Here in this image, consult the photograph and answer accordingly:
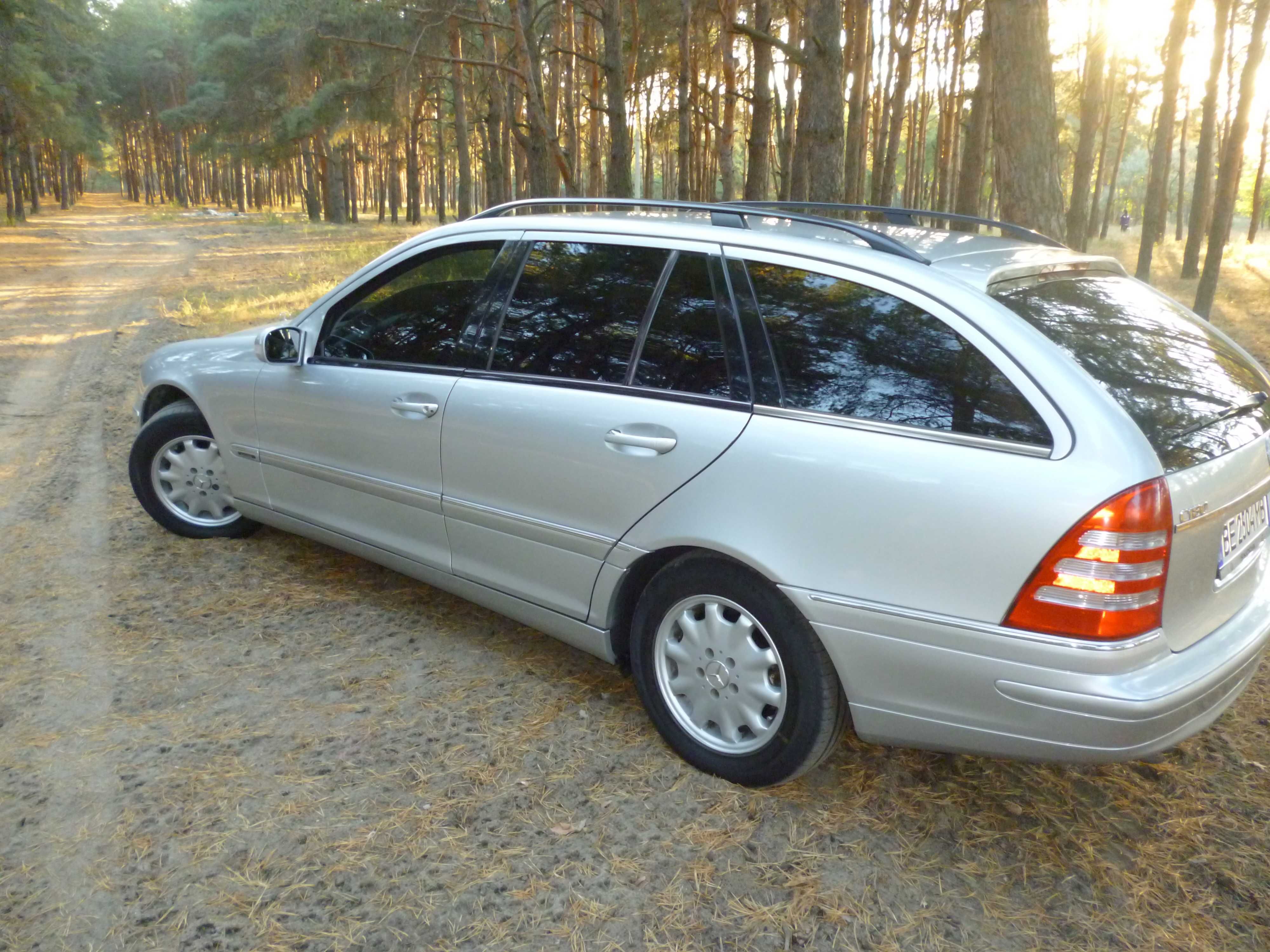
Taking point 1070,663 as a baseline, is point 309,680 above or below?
below

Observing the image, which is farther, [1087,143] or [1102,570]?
[1087,143]

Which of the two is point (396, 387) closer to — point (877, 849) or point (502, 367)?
point (502, 367)

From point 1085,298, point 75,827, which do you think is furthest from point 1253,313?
point 75,827

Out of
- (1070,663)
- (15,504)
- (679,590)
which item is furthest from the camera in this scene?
(15,504)

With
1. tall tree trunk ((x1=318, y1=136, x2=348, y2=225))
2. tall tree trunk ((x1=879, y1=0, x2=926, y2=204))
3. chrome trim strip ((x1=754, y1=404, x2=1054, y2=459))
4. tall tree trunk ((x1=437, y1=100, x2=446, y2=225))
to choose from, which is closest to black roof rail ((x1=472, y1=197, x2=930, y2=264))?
chrome trim strip ((x1=754, y1=404, x2=1054, y2=459))

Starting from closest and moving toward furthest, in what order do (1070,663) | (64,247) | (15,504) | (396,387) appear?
(1070,663) < (396,387) < (15,504) < (64,247)

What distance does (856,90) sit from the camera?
1994cm

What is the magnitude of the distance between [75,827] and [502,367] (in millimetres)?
2056

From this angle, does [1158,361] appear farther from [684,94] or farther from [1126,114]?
[1126,114]

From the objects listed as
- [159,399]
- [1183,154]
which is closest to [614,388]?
[159,399]

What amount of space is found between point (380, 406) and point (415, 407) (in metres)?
0.25

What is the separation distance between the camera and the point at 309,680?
12.6 ft

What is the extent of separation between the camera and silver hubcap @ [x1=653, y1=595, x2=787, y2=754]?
2.99 m

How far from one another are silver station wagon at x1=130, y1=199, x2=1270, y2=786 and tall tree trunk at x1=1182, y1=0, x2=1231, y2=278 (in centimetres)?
1473
